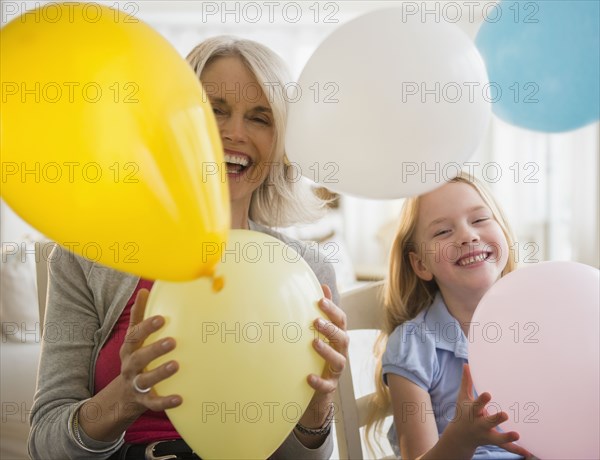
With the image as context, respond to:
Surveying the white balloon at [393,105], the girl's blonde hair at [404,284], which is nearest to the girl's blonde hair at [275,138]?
the girl's blonde hair at [404,284]

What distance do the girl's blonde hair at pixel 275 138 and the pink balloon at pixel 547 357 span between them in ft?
1.36

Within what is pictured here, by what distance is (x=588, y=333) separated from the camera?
36.4 inches

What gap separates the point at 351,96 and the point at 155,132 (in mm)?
286

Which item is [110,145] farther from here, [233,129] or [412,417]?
[412,417]

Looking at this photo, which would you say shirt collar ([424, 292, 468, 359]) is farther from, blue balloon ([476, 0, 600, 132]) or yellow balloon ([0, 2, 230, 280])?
yellow balloon ([0, 2, 230, 280])

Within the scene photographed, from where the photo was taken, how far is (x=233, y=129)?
46.7 inches

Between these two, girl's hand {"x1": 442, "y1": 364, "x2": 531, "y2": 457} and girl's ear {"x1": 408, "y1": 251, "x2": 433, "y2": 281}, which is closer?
girl's hand {"x1": 442, "y1": 364, "x2": 531, "y2": 457}

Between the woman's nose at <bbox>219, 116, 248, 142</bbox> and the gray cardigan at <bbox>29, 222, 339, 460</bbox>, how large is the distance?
0.28 m

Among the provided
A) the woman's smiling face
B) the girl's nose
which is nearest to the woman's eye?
the woman's smiling face

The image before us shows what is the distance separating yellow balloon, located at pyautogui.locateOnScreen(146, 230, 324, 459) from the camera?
814mm

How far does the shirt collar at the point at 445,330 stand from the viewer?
1.38 m

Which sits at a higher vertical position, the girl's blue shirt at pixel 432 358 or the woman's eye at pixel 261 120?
the woman's eye at pixel 261 120

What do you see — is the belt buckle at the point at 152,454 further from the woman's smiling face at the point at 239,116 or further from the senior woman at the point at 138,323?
the woman's smiling face at the point at 239,116

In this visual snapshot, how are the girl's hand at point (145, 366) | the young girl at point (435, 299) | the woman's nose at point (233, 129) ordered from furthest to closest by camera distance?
the young girl at point (435, 299) → the woman's nose at point (233, 129) → the girl's hand at point (145, 366)
